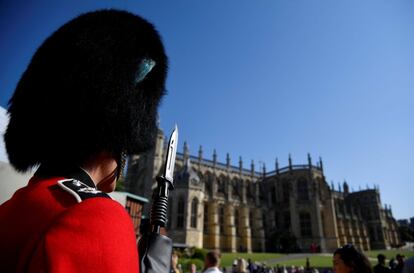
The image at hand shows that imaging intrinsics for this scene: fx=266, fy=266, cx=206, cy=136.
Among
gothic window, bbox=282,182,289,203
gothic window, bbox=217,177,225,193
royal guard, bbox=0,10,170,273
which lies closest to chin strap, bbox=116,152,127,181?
royal guard, bbox=0,10,170,273

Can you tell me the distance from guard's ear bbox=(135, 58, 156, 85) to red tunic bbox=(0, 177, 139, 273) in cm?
88

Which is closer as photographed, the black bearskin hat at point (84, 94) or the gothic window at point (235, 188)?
the black bearskin hat at point (84, 94)

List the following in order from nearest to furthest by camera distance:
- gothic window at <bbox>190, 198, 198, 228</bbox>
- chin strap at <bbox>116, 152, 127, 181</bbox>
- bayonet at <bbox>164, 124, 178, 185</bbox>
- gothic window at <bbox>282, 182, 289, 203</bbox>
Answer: bayonet at <bbox>164, 124, 178, 185</bbox> < chin strap at <bbox>116, 152, 127, 181</bbox> < gothic window at <bbox>190, 198, 198, 228</bbox> < gothic window at <bbox>282, 182, 289, 203</bbox>

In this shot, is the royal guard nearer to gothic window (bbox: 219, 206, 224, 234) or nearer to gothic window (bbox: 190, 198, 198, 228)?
gothic window (bbox: 190, 198, 198, 228)

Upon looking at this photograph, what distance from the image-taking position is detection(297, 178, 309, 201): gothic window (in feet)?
140

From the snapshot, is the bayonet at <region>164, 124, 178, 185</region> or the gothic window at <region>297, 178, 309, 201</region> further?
the gothic window at <region>297, 178, 309, 201</region>

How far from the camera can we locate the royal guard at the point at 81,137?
775mm

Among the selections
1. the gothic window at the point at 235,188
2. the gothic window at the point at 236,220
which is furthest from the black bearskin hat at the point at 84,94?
the gothic window at the point at 235,188

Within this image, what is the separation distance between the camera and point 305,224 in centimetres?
4153

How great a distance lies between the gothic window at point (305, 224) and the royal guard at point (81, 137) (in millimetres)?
44396

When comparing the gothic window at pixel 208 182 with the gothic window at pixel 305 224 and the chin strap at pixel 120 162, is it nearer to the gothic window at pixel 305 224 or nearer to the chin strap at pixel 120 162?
the gothic window at pixel 305 224

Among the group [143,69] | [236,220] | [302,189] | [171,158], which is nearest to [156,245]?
[171,158]

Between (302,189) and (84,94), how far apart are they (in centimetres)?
4603

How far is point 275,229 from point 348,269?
4069 cm
